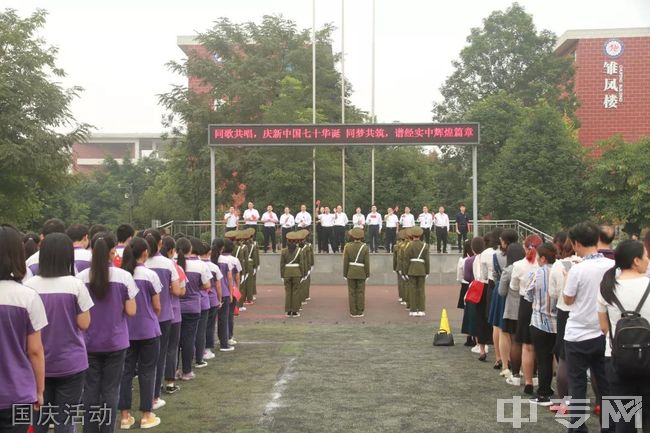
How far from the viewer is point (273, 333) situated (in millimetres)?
12148

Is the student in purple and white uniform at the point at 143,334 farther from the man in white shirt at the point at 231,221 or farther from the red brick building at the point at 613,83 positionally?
the red brick building at the point at 613,83

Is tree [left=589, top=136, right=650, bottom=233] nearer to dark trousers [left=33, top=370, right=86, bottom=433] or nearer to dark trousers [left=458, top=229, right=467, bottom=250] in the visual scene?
dark trousers [left=458, top=229, right=467, bottom=250]

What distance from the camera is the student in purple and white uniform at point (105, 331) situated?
17.4 ft

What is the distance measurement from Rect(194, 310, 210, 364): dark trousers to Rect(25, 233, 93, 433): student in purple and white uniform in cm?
435

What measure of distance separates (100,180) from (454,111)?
35.8 m

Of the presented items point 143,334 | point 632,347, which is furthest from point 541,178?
point 632,347

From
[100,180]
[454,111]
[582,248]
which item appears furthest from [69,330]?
[100,180]

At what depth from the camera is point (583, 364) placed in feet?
17.8

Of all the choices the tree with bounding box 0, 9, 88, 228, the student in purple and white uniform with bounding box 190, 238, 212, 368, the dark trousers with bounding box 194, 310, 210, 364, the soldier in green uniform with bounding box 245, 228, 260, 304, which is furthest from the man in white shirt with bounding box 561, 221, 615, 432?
the tree with bounding box 0, 9, 88, 228

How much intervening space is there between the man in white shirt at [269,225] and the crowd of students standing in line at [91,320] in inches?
541

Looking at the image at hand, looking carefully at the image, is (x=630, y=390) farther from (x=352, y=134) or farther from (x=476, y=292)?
(x=352, y=134)

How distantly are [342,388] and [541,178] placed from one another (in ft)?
77.4

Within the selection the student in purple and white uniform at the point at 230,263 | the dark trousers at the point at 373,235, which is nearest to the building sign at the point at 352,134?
the dark trousers at the point at 373,235

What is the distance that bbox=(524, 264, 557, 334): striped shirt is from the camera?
6.45m
